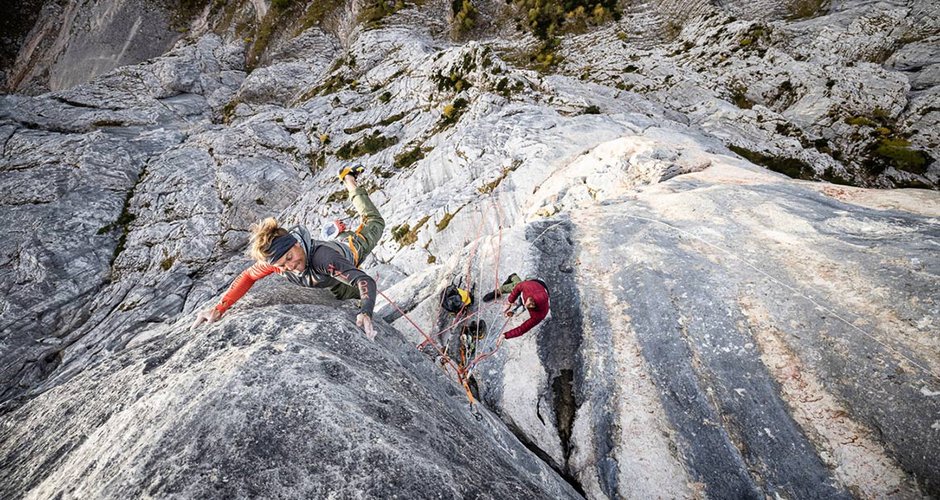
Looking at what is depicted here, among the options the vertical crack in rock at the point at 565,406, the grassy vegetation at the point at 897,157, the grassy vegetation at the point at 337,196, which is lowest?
the grassy vegetation at the point at 897,157

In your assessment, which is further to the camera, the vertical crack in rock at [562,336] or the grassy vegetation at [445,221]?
the grassy vegetation at [445,221]

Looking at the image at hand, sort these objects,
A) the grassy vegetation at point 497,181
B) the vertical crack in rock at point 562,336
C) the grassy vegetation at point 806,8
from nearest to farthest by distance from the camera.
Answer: the vertical crack in rock at point 562,336 → the grassy vegetation at point 497,181 → the grassy vegetation at point 806,8

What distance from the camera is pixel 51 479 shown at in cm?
388

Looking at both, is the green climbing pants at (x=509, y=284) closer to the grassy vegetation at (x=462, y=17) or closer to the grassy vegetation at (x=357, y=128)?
the grassy vegetation at (x=357, y=128)

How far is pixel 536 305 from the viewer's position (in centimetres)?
833

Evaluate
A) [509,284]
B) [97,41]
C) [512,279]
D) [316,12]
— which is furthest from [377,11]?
[509,284]

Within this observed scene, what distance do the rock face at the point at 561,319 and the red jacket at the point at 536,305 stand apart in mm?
484

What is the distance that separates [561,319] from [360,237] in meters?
5.56

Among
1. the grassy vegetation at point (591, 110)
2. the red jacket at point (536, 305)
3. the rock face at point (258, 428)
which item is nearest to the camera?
the rock face at point (258, 428)

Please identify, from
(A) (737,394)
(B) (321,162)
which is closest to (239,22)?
(B) (321,162)

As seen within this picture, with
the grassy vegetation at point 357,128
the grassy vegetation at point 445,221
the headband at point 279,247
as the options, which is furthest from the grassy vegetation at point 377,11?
the headband at point 279,247

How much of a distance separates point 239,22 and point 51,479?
7079 centimetres

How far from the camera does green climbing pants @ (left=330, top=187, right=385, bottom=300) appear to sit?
8000 mm

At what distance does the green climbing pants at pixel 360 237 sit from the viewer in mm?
8000
